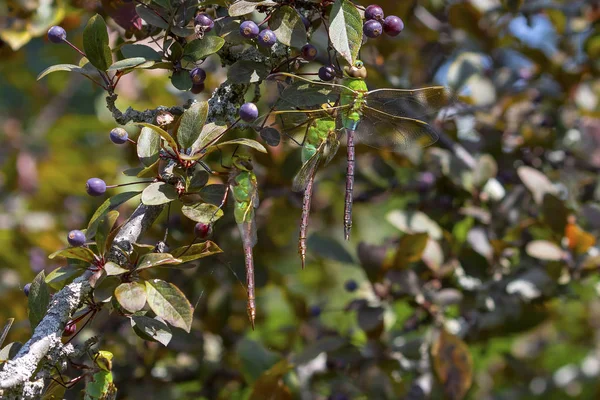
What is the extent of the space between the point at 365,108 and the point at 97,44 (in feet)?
1.96

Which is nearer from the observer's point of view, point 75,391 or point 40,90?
point 75,391

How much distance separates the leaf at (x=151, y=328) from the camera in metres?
1.16

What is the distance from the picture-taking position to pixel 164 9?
1319 mm

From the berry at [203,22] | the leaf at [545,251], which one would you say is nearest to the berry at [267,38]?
the berry at [203,22]

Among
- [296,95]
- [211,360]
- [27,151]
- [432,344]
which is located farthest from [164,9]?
[27,151]

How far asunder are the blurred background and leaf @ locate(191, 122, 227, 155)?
371 mm

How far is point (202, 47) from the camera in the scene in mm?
1242

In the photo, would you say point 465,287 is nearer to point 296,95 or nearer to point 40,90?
point 296,95

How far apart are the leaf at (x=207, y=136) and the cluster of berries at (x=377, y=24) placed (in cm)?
32

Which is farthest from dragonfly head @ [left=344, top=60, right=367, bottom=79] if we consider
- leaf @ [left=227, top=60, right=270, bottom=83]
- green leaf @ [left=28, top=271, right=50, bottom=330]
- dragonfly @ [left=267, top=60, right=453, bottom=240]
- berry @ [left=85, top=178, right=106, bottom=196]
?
green leaf @ [left=28, top=271, right=50, bottom=330]

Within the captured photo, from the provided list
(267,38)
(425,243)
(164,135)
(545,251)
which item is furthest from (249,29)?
(545,251)

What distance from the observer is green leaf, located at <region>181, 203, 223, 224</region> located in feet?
3.96

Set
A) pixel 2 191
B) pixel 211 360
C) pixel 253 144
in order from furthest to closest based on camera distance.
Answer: pixel 2 191, pixel 211 360, pixel 253 144

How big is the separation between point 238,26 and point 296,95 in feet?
0.55
